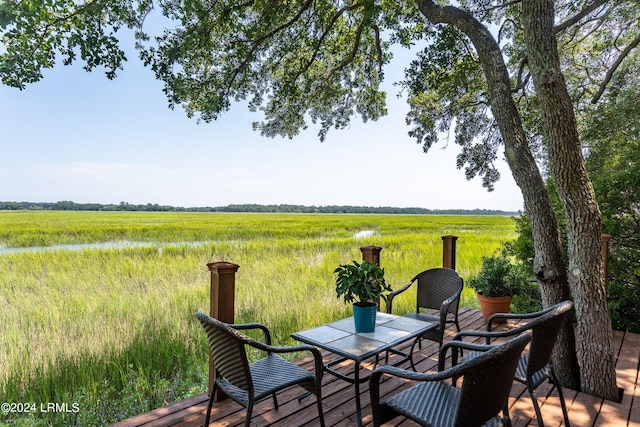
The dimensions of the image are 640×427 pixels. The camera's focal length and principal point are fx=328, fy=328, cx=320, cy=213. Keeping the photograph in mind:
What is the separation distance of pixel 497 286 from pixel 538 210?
2024 mm

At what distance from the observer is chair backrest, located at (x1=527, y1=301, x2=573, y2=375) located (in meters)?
1.62

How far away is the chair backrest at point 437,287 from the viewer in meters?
3.01

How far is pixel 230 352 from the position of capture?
162 cm

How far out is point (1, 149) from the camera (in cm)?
1055

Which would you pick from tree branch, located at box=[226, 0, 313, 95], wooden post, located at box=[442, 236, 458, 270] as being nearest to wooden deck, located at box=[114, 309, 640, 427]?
wooden post, located at box=[442, 236, 458, 270]

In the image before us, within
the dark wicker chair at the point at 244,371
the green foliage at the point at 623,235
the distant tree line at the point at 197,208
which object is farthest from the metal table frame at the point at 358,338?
the distant tree line at the point at 197,208

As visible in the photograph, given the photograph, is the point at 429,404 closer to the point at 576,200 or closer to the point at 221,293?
the point at 221,293

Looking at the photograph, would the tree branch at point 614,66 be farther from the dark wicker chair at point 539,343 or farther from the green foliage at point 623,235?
the dark wicker chair at point 539,343

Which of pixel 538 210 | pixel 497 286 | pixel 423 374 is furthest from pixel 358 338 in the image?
pixel 497 286

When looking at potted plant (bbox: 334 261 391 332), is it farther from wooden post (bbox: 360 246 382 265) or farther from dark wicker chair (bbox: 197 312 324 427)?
wooden post (bbox: 360 246 382 265)

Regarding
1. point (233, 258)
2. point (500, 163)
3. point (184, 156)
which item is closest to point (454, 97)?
point (500, 163)

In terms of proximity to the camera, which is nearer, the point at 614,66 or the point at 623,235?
the point at 623,235

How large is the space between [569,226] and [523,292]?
241 centimetres

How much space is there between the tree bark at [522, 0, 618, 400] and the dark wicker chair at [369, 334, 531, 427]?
3.85 ft
